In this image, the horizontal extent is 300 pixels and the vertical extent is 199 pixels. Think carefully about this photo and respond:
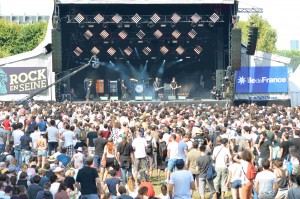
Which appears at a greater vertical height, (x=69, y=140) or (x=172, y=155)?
(x=69, y=140)

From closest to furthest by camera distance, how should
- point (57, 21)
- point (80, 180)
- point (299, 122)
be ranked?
1. point (80, 180)
2. point (299, 122)
3. point (57, 21)

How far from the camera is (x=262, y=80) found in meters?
49.7

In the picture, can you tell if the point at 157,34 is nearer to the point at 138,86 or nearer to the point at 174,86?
the point at 174,86

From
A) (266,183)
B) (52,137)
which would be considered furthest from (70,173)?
(52,137)

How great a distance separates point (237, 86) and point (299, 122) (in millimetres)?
23652

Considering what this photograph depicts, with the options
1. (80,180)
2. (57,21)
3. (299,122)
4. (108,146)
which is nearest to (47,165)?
(80,180)

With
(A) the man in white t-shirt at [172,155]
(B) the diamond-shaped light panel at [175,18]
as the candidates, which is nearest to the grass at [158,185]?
(A) the man in white t-shirt at [172,155]

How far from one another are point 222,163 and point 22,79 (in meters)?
32.2

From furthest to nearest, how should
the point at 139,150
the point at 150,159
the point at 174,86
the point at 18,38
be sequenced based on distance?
the point at 18,38 → the point at 174,86 → the point at 150,159 → the point at 139,150

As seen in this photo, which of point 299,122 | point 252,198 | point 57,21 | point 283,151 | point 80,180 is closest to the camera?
point 80,180

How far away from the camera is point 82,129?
2378 cm

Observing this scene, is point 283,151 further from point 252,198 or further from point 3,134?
point 3,134

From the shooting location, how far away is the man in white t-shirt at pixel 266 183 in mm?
15594

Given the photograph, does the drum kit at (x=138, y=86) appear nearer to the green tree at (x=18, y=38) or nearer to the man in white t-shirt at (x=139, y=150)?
the man in white t-shirt at (x=139, y=150)
